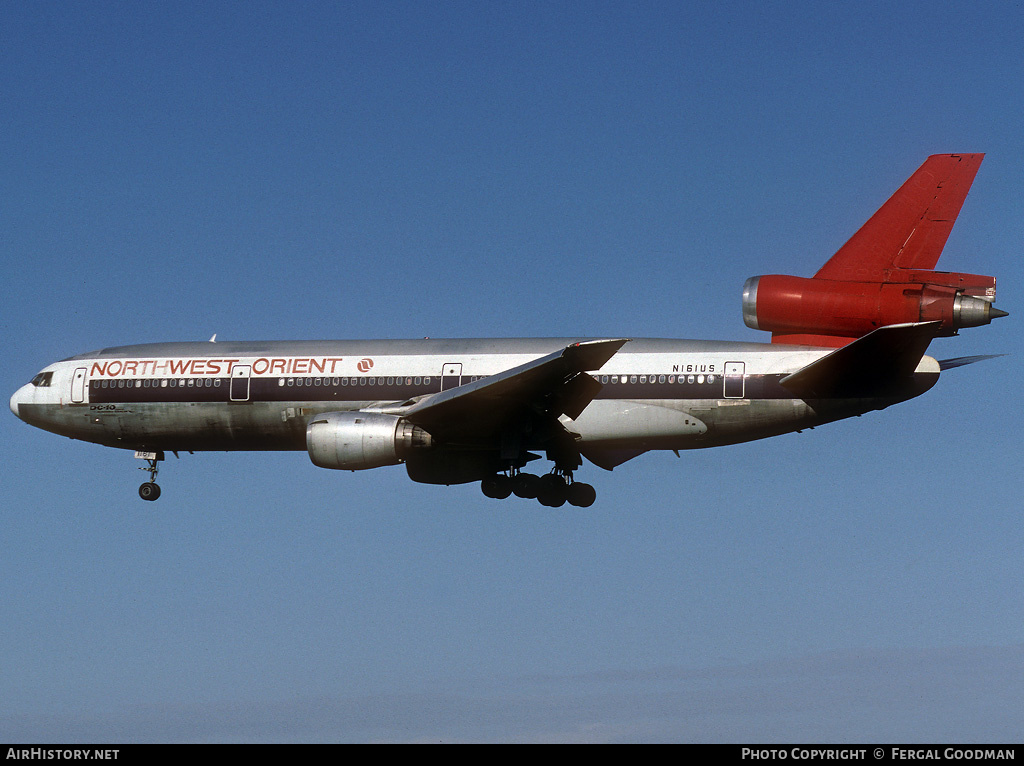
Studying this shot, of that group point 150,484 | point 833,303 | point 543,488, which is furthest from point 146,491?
point 833,303

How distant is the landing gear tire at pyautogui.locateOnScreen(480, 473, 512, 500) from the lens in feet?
102

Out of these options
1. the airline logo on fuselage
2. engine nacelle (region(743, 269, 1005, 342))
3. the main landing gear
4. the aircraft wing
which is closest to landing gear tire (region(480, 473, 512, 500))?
the main landing gear

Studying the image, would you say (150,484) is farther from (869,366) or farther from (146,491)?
(869,366)

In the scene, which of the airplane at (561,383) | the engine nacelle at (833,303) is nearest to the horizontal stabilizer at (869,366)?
the airplane at (561,383)

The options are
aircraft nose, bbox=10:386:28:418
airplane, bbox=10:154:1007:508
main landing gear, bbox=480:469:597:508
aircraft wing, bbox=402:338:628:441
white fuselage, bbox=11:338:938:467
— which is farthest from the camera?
aircraft nose, bbox=10:386:28:418

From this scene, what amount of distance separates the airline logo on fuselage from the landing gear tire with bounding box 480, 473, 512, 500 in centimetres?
482

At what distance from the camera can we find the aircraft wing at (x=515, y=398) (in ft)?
87.4

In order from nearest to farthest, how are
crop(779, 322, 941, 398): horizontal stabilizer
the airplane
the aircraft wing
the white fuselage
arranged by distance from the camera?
crop(779, 322, 941, 398): horizontal stabilizer
the aircraft wing
the airplane
the white fuselage

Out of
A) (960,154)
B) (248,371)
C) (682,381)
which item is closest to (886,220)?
(960,154)

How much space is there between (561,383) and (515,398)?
1.11 m

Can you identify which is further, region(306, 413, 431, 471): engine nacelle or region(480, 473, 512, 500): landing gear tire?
region(480, 473, 512, 500): landing gear tire

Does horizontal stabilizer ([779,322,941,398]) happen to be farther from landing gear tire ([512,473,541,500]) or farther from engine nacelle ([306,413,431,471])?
engine nacelle ([306,413,431,471])

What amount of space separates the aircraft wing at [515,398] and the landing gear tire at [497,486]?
75.0 inches

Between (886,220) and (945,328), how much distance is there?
367cm
